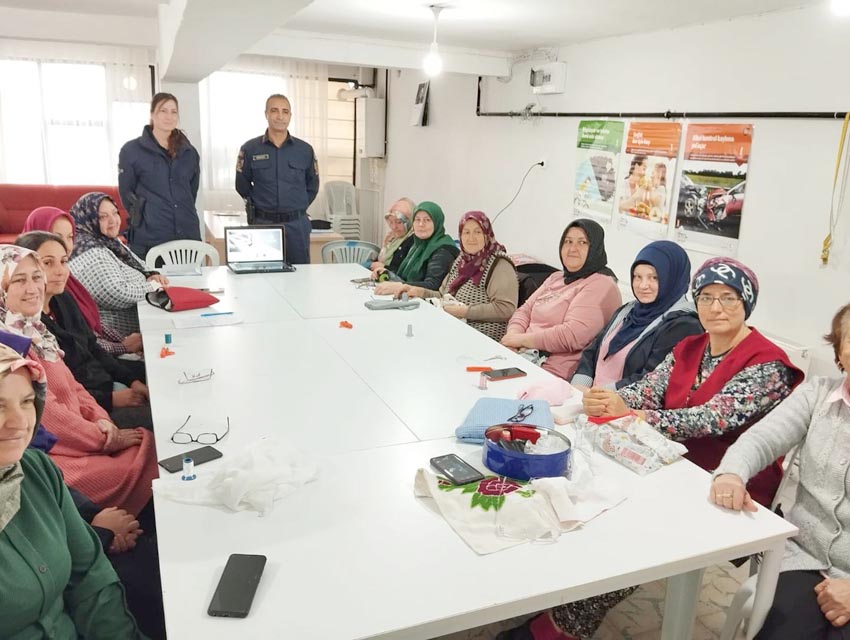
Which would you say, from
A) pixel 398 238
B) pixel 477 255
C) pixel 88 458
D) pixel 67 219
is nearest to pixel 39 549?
pixel 88 458

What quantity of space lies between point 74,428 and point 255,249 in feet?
7.39

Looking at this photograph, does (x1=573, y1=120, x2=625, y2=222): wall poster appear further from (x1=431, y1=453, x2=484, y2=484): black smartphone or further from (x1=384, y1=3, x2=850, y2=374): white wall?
(x1=431, y1=453, x2=484, y2=484): black smartphone

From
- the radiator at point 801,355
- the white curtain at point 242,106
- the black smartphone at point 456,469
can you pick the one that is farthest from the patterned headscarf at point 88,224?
the white curtain at point 242,106

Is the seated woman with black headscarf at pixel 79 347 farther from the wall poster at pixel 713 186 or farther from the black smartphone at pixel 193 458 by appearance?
the wall poster at pixel 713 186

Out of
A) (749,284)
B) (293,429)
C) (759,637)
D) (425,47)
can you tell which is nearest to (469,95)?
(425,47)

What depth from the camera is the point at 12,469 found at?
1.16 m

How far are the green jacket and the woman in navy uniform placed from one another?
3.22m

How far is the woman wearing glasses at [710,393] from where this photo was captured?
182 cm

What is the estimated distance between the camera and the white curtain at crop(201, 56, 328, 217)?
7.25m

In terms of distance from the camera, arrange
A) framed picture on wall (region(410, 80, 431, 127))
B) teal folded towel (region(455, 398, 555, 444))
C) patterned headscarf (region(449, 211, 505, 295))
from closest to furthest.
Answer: teal folded towel (region(455, 398, 555, 444)) < patterned headscarf (region(449, 211, 505, 295)) < framed picture on wall (region(410, 80, 431, 127))

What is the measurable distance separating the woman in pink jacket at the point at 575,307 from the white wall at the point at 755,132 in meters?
0.80

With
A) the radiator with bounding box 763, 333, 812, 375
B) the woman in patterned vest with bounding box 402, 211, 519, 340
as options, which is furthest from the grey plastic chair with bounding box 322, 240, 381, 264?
the radiator with bounding box 763, 333, 812, 375

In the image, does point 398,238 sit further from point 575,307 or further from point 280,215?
point 575,307

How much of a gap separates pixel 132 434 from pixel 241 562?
1041mm
